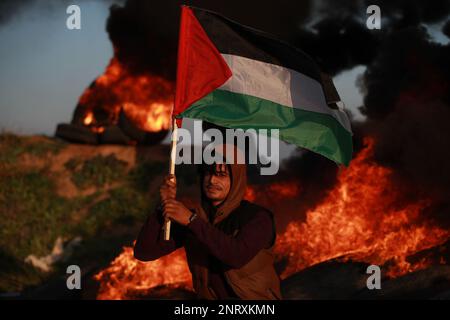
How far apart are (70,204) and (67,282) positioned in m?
8.88

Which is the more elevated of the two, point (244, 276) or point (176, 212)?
point (176, 212)

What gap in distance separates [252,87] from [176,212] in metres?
1.50

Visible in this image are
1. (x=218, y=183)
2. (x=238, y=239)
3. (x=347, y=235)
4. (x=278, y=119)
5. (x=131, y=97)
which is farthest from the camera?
(x=131, y=97)

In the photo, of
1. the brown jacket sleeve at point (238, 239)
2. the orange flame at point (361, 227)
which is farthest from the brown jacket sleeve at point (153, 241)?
the orange flame at point (361, 227)

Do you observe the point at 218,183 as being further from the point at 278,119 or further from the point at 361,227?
the point at 361,227

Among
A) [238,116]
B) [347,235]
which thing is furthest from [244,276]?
[347,235]

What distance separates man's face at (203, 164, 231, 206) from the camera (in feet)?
17.7

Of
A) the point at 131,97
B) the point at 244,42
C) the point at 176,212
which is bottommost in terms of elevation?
the point at 176,212

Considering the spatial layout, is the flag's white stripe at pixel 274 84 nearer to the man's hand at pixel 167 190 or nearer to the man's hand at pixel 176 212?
the man's hand at pixel 167 190

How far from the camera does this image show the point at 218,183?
5.41 metres

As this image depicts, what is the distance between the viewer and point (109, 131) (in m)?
26.6

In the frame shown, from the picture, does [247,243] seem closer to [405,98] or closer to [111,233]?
[405,98]

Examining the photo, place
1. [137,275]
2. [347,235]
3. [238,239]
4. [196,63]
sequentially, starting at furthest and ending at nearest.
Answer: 1. [347,235]
2. [137,275]
3. [196,63]
4. [238,239]
